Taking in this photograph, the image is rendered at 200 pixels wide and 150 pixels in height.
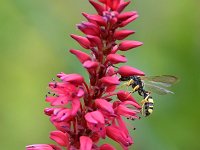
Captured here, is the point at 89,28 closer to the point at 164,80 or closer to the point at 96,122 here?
the point at 96,122

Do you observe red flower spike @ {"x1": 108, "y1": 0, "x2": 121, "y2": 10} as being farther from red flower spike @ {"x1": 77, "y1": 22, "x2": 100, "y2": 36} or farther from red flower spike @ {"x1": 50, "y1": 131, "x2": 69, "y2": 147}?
red flower spike @ {"x1": 50, "y1": 131, "x2": 69, "y2": 147}

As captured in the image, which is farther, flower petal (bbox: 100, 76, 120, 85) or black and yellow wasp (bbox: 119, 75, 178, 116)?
black and yellow wasp (bbox: 119, 75, 178, 116)

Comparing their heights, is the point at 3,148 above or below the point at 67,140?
below

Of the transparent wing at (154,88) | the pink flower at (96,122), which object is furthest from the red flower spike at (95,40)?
the transparent wing at (154,88)

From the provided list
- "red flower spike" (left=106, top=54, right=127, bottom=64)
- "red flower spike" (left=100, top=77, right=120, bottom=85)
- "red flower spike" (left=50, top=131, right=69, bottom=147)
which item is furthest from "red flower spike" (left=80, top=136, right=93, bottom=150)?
"red flower spike" (left=106, top=54, right=127, bottom=64)

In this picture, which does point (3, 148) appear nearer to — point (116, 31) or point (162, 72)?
point (162, 72)

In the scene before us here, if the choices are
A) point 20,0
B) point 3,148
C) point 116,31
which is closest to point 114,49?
point 116,31

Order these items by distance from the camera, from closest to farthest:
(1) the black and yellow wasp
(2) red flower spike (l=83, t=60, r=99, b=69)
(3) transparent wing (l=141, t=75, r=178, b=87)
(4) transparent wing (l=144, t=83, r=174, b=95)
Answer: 1. (2) red flower spike (l=83, t=60, r=99, b=69)
2. (3) transparent wing (l=141, t=75, r=178, b=87)
3. (1) the black and yellow wasp
4. (4) transparent wing (l=144, t=83, r=174, b=95)
